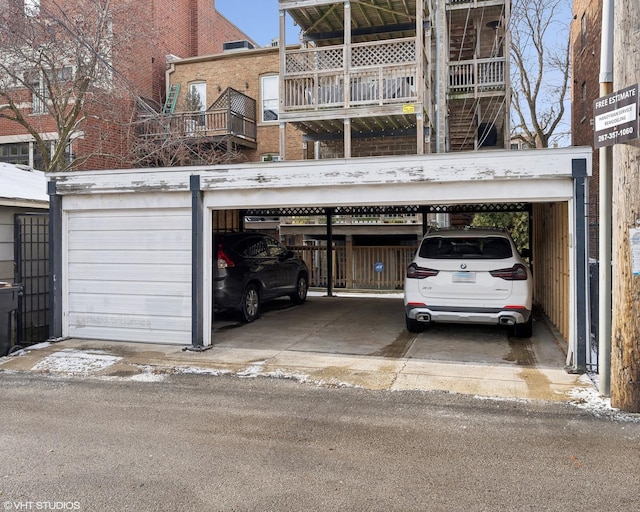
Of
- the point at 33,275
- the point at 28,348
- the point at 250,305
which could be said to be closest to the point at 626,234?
the point at 250,305

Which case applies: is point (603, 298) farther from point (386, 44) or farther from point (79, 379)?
point (386, 44)

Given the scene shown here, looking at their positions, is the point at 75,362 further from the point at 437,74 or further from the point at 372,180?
the point at 437,74

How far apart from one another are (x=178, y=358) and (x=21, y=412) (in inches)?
90.0

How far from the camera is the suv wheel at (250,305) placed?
10.1 metres

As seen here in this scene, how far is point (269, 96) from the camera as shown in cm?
1994

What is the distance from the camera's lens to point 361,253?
16.8 meters

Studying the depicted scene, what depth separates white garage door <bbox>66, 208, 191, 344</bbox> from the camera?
7.97m

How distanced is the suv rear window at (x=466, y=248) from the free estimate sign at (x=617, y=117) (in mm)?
2982

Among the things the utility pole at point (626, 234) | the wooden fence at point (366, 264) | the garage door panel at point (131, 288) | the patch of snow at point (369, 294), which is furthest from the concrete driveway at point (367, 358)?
the wooden fence at point (366, 264)

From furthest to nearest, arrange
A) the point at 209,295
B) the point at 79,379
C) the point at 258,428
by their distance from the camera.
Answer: the point at 209,295
the point at 79,379
the point at 258,428

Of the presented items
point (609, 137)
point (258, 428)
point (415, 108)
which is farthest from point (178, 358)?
point (415, 108)

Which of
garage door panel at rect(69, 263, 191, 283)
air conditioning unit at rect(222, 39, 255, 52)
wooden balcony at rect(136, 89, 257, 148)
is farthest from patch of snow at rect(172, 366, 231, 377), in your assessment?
air conditioning unit at rect(222, 39, 255, 52)

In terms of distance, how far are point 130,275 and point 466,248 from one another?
5089mm

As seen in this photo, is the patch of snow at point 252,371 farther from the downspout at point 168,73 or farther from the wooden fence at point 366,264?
the downspout at point 168,73
